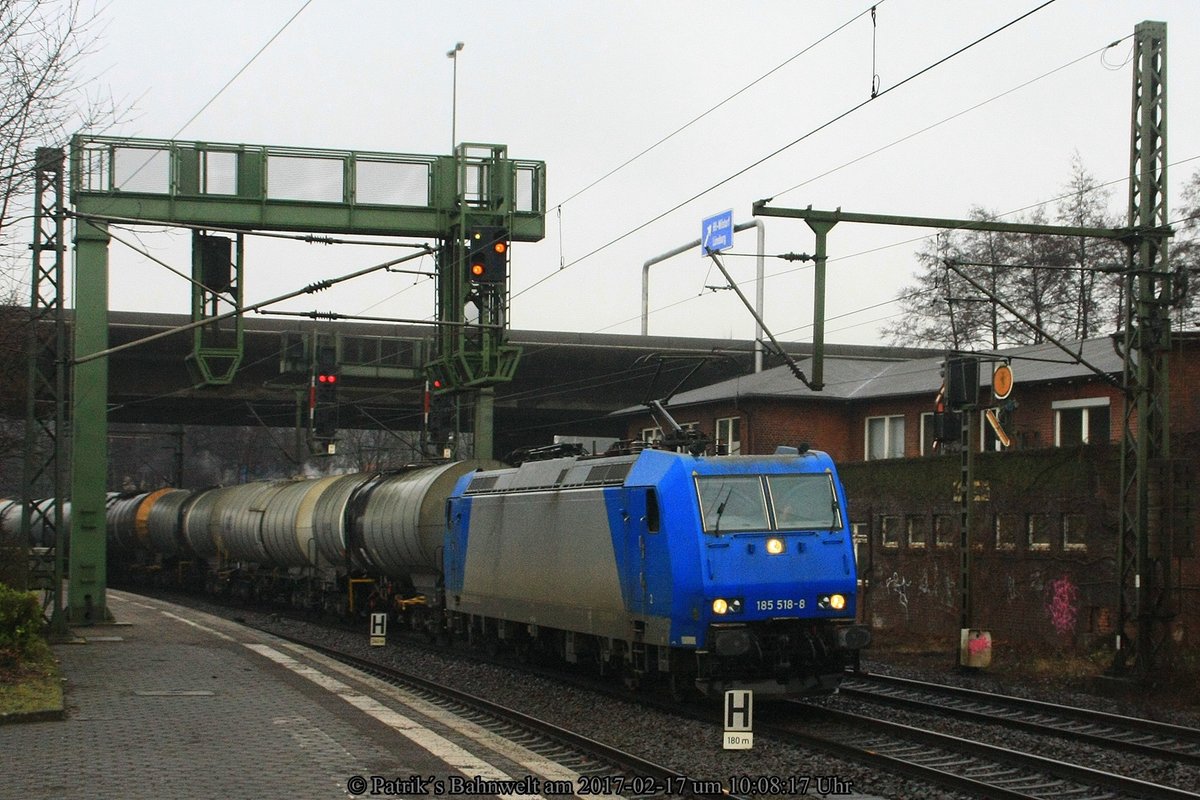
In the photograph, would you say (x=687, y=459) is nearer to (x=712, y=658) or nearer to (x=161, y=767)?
(x=712, y=658)

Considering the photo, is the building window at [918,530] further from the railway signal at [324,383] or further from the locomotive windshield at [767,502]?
the locomotive windshield at [767,502]

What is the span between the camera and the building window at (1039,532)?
25891 millimetres

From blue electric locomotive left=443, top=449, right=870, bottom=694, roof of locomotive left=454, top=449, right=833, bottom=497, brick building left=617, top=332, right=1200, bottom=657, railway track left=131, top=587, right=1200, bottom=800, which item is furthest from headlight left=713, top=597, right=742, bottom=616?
brick building left=617, top=332, right=1200, bottom=657

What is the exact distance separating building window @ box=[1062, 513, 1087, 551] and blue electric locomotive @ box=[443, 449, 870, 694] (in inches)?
419

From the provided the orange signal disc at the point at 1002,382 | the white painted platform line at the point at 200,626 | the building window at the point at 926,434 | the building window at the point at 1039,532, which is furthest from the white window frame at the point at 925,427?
the white painted platform line at the point at 200,626

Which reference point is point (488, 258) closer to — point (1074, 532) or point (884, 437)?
point (1074, 532)

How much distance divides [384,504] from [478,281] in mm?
8133

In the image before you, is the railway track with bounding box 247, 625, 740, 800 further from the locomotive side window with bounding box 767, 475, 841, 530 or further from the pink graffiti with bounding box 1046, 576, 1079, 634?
the pink graffiti with bounding box 1046, 576, 1079, 634

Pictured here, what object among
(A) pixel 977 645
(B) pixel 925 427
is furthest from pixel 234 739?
(B) pixel 925 427

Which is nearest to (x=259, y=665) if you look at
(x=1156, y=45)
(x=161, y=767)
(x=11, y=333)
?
(x=161, y=767)

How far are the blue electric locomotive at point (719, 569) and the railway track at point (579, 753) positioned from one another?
5.65 feet

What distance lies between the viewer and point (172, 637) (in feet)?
84.5

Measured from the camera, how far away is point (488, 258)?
2083 centimetres

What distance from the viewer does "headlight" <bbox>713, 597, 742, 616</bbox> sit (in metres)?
14.8
